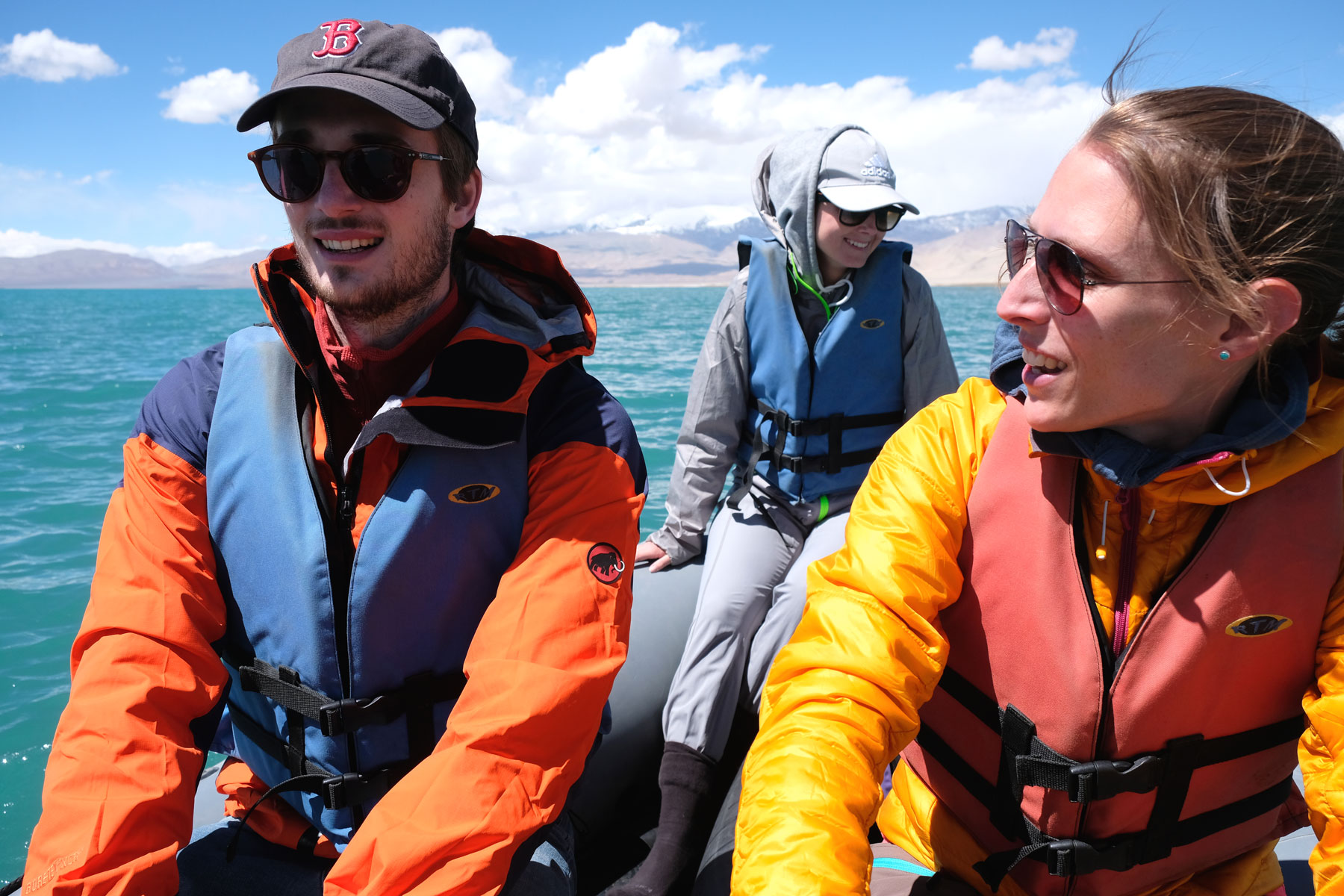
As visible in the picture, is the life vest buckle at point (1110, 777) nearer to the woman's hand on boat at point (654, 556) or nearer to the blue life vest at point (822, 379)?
the blue life vest at point (822, 379)

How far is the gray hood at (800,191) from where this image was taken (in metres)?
2.95

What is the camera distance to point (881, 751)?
1188 mm

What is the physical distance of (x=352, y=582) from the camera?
142 cm

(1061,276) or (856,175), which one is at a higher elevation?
(856,175)

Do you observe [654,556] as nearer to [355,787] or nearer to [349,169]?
[355,787]

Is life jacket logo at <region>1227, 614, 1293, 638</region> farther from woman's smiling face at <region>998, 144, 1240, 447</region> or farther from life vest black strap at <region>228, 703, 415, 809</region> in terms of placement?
life vest black strap at <region>228, 703, 415, 809</region>

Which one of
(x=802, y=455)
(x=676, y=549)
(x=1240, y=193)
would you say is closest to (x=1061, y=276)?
(x=1240, y=193)

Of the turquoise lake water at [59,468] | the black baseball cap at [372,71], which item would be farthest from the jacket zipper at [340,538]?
the turquoise lake water at [59,468]

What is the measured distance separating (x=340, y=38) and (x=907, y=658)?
1382 millimetres

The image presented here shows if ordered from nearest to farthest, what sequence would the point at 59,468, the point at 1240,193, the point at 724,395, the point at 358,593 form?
the point at 1240,193 < the point at 358,593 < the point at 724,395 < the point at 59,468

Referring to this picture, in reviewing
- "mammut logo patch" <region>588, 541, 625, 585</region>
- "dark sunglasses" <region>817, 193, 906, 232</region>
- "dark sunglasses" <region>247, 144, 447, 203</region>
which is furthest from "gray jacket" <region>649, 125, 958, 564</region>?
"dark sunglasses" <region>247, 144, 447, 203</region>

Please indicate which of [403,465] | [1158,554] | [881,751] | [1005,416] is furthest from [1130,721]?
[403,465]

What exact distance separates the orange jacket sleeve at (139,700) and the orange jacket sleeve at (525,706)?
0.30 m

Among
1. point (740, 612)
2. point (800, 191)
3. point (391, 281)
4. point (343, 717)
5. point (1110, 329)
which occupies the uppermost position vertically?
point (800, 191)
